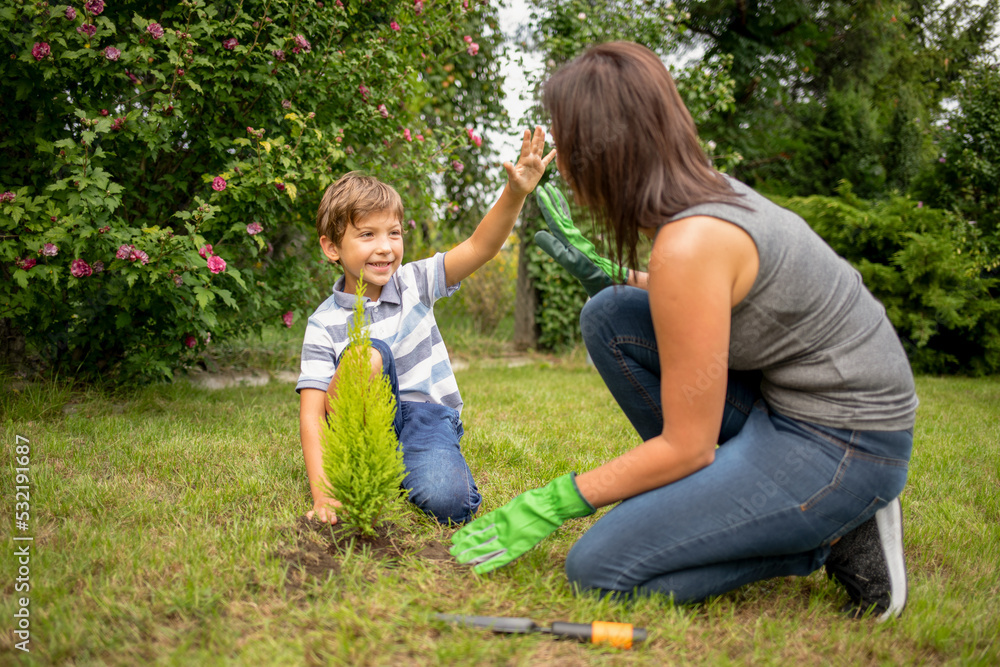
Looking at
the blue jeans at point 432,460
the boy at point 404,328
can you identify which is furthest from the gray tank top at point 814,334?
the blue jeans at point 432,460

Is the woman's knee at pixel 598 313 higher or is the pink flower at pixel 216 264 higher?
the pink flower at pixel 216 264

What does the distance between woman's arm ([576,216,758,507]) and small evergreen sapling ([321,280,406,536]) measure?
692 mm

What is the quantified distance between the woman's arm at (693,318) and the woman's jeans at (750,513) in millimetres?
130

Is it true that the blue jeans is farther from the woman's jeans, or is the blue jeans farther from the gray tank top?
the gray tank top

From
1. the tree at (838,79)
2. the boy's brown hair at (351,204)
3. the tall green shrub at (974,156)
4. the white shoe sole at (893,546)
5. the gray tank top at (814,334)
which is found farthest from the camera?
the tree at (838,79)

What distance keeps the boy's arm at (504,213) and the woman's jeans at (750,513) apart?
98 cm

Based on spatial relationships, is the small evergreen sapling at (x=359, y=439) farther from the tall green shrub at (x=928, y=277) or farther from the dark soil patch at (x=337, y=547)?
the tall green shrub at (x=928, y=277)

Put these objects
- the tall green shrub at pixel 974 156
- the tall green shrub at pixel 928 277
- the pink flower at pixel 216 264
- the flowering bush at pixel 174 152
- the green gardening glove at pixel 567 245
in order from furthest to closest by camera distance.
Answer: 1. the tall green shrub at pixel 974 156
2. the tall green shrub at pixel 928 277
3. the pink flower at pixel 216 264
4. the flowering bush at pixel 174 152
5. the green gardening glove at pixel 567 245

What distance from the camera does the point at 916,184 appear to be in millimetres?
6969

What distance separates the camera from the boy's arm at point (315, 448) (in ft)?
6.69

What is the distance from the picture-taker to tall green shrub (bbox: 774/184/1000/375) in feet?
19.3

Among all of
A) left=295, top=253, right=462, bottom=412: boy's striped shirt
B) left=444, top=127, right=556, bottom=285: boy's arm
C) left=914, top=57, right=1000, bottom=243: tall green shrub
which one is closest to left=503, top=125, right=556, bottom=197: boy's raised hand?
left=444, top=127, right=556, bottom=285: boy's arm

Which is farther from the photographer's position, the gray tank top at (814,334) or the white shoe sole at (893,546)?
the white shoe sole at (893,546)

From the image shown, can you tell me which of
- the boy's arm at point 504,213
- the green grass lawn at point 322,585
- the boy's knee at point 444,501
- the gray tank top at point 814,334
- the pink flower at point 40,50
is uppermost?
the pink flower at point 40,50
